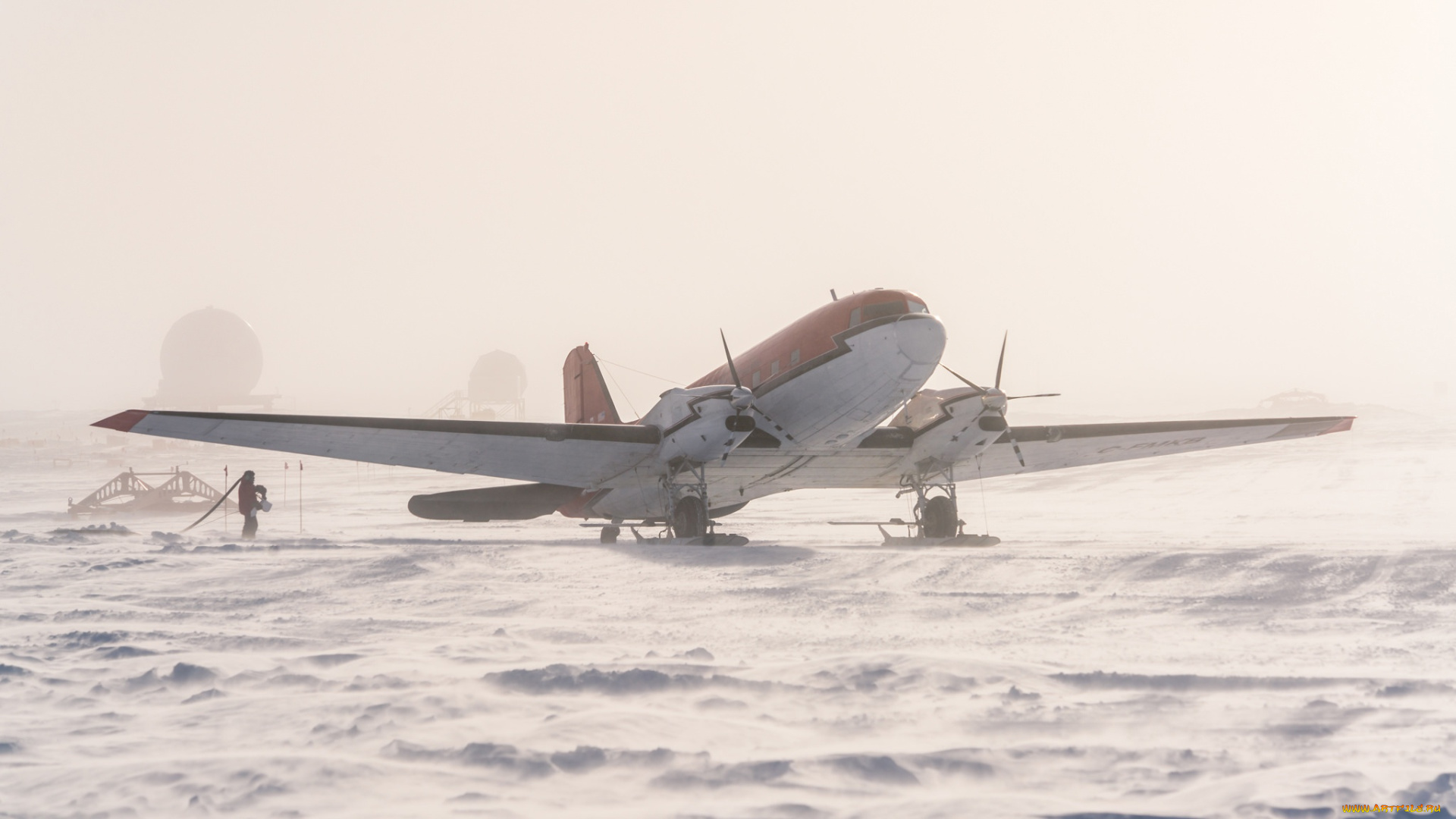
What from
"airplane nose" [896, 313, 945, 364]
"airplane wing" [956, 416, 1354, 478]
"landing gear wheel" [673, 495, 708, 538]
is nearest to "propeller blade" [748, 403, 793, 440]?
"landing gear wheel" [673, 495, 708, 538]

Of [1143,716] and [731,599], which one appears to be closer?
[1143,716]

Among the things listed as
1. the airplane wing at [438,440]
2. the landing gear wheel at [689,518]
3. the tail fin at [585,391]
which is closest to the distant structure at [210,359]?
Answer: the tail fin at [585,391]

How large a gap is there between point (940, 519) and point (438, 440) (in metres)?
11.6

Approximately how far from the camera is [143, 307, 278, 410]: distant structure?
111438mm

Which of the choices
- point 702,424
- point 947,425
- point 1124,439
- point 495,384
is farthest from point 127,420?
point 495,384

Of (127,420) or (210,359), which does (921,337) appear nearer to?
(127,420)

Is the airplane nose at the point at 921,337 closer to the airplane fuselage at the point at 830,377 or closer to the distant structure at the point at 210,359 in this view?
the airplane fuselage at the point at 830,377

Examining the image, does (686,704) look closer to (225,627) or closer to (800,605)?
(800,605)

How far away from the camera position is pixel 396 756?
5.65 meters

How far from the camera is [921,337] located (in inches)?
706

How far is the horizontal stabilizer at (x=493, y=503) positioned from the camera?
2319 cm

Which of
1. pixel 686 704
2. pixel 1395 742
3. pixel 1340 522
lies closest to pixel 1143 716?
pixel 1395 742

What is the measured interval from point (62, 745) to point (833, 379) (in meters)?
14.8

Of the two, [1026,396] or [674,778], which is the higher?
[1026,396]
